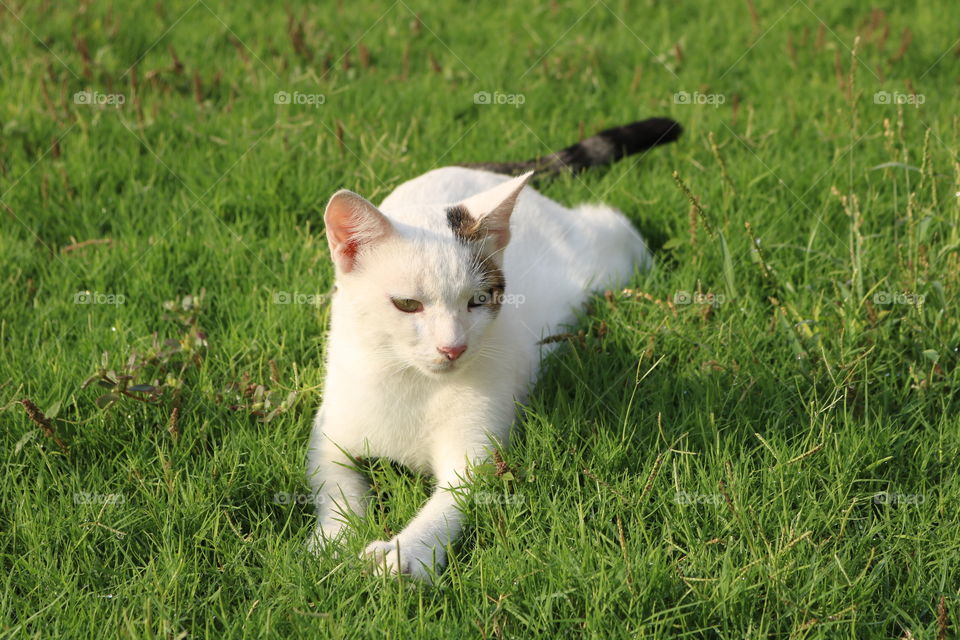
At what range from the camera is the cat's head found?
2.49 meters

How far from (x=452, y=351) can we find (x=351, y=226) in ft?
1.68

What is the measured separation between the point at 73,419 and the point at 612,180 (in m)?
2.76

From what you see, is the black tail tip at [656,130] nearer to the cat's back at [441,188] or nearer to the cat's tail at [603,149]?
the cat's tail at [603,149]

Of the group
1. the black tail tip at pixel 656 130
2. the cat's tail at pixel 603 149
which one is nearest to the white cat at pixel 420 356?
the cat's tail at pixel 603 149

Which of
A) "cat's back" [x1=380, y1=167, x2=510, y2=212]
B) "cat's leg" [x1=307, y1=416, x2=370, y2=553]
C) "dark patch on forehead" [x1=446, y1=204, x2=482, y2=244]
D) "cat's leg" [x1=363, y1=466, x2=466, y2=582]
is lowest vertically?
"cat's leg" [x1=307, y1=416, x2=370, y2=553]

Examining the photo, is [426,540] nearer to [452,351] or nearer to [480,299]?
[452,351]

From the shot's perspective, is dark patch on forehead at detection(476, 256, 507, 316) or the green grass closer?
the green grass

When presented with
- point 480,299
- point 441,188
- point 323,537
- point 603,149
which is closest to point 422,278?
point 480,299

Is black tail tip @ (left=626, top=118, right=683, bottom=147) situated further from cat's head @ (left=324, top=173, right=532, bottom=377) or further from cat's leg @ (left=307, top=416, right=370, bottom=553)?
cat's leg @ (left=307, top=416, right=370, bottom=553)

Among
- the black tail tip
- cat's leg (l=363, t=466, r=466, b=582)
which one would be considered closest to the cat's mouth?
cat's leg (l=363, t=466, r=466, b=582)

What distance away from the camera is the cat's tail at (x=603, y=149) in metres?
4.12

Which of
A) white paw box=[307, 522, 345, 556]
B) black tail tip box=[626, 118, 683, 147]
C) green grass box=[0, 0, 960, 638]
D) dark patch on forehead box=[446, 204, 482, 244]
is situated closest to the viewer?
green grass box=[0, 0, 960, 638]

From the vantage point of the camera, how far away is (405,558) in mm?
2291

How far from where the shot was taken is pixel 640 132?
4.14m
